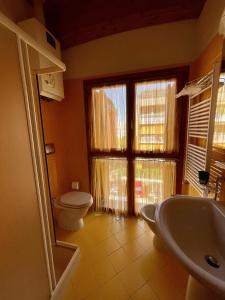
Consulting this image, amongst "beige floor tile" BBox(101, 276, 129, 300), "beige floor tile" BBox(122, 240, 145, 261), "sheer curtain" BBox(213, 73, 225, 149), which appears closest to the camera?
"sheer curtain" BBox(213, 73, 225, 149)

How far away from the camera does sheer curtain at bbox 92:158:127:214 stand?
214 centimetres

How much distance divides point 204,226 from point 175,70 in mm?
1641

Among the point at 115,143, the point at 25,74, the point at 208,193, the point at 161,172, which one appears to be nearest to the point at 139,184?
the point at 161,172

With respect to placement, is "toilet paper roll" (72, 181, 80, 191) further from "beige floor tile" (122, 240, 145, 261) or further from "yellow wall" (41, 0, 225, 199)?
"beige floor tile" (122, 240, 145, 261)

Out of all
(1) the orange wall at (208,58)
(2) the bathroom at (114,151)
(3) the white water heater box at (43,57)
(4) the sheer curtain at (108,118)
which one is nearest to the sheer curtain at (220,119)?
(2) the bathroom at (114,151)

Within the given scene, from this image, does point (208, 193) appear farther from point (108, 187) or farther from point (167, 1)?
point (167, 1)

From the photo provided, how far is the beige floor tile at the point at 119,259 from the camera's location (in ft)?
4.78

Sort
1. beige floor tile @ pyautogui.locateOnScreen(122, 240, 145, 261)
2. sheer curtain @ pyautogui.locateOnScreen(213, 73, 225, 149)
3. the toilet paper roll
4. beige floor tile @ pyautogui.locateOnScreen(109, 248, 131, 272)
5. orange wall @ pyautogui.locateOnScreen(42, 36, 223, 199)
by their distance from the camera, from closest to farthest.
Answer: sheer curtain @ pyautogui.locateOnScreen(213, 73, 225, 149) → beige floor tile @ pyautogui.locateOnScreen(109, 248, 131, 272) → beige floor tile @ pyautogui.locateOnScreen(122, 240, 145, 261) → orange wall @ pyautogui.locateOnScreen(42, 36, 223, 199) → the toilet paper roll

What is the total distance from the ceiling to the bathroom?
12 millimetres

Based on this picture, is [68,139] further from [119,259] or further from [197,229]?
[197,229]

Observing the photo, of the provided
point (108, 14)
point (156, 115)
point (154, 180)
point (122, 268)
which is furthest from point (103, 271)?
point (108, 14)

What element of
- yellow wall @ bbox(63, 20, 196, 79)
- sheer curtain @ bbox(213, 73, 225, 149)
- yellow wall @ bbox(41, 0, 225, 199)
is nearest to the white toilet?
yellow wall @ bbox(41, 0, 225, 199)

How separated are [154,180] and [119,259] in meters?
1.00

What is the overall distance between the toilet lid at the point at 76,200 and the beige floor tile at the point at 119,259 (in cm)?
61
